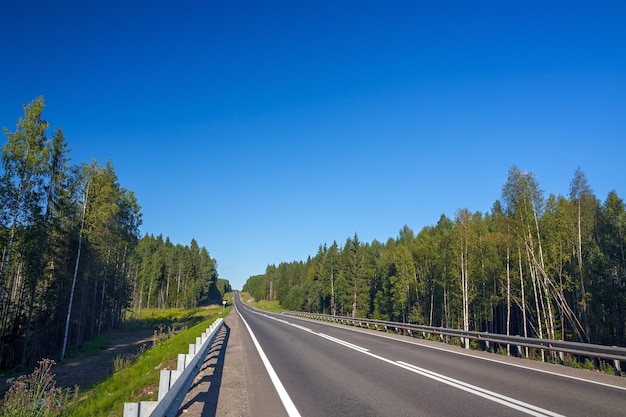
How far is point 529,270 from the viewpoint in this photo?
34375mm

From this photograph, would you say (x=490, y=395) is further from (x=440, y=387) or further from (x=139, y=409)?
(x=139, y=409)

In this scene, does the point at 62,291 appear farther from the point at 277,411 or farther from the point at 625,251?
the point at 625,251

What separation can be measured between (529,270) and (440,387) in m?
32.2


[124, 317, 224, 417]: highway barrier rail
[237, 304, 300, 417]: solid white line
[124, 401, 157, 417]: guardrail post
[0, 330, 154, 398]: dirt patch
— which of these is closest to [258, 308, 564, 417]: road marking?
[237, 304, 300, 417]: solid white line

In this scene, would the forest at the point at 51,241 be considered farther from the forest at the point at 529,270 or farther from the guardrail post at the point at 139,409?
the forest at the point at 529,270

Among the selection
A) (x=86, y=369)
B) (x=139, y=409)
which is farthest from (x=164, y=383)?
(x=86, y=369)

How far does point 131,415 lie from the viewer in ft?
11.3

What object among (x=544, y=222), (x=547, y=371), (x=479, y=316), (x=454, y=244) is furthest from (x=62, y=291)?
(x=479, y=316)

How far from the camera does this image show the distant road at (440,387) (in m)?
6.00

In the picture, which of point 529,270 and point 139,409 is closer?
point 139,409

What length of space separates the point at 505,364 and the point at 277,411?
852 cm

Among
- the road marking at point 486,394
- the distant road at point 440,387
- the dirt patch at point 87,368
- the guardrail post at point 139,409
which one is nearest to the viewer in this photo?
the guardrail post at point 139,409

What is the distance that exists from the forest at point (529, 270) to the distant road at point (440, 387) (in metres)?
20.8

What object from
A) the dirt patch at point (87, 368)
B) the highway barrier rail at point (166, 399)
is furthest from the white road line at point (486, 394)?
the dirt patch at point (87, 368)
